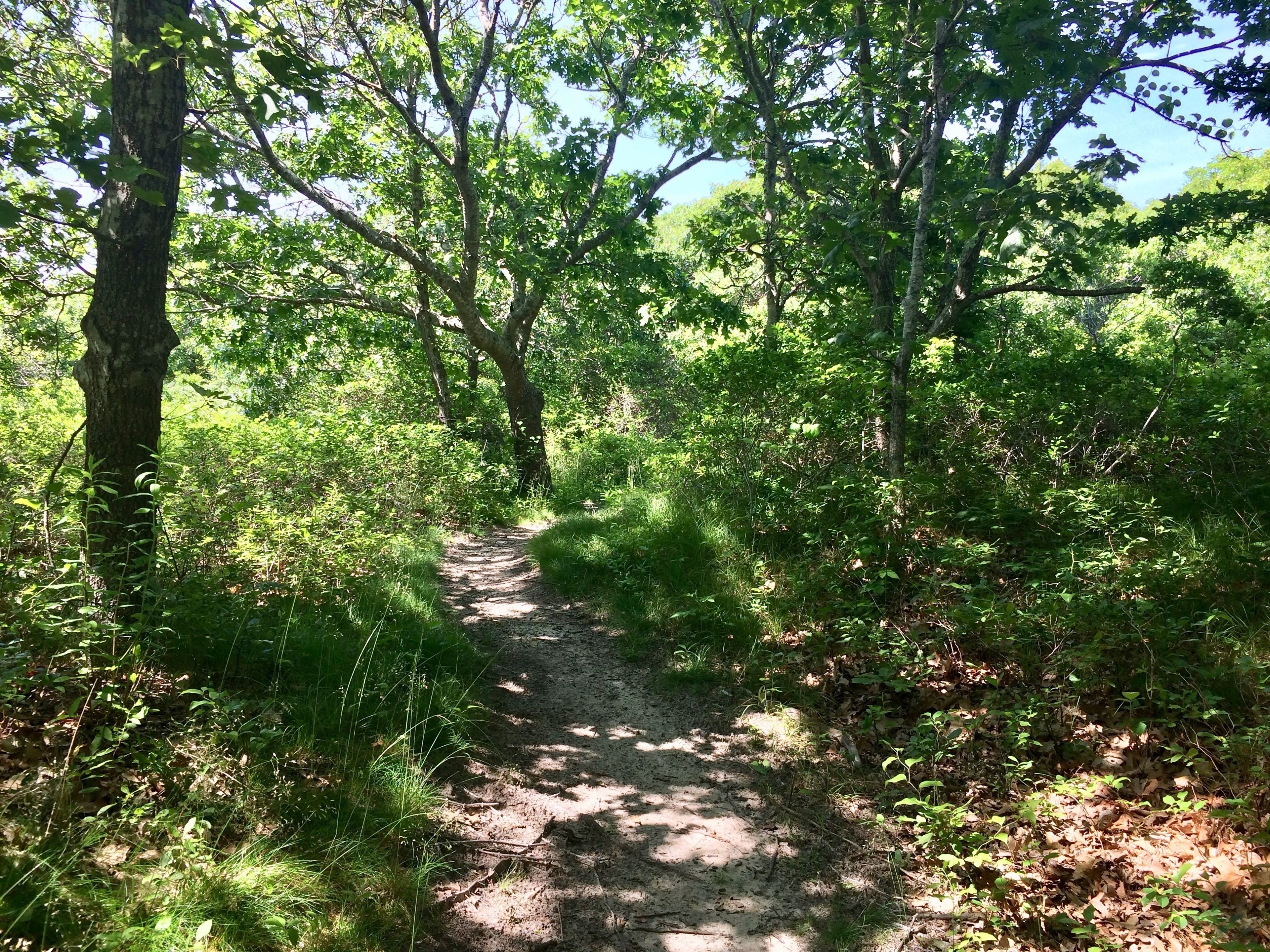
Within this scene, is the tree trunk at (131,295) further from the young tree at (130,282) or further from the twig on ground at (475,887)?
the twig on ground at (475,887)

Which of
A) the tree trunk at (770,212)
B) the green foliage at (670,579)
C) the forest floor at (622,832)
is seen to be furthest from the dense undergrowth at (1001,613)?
the tree trunk at (770,212)

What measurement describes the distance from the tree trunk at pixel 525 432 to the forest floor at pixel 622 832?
6.77 meters

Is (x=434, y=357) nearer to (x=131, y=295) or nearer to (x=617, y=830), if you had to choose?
(x=131, y=295)

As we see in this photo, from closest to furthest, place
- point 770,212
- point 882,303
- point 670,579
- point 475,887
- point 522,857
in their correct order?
point 475,887 → point 522,857 → point 670,579 → point 770,212 → point 882,303

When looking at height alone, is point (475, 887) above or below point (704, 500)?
below

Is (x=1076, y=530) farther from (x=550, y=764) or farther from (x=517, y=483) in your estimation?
(x=517, y=483)

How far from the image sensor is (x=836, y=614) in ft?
15.4

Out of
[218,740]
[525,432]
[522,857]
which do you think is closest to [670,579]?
[522,857]

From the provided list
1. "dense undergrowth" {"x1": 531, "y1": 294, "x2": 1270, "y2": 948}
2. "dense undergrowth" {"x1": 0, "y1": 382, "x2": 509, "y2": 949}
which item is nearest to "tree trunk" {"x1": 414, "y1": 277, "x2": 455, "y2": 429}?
"dense undergrowth" {"x1": 531, "y1": 294, "x2": 1270, "y2": 948}

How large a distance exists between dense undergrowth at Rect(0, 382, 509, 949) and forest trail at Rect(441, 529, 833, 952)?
0.27 m

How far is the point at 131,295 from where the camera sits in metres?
3.26

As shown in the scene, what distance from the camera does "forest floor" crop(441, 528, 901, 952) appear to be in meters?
2.65

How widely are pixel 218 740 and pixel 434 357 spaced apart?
1060 cm

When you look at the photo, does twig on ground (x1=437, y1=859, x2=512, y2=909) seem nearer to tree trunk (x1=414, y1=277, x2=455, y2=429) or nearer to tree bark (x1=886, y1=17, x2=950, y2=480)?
tree bark (x1=886, y1=17, x2=950, y2=480)
